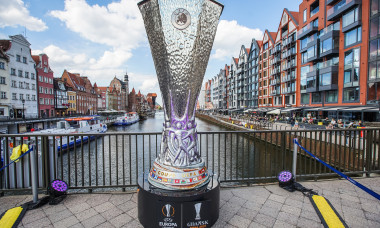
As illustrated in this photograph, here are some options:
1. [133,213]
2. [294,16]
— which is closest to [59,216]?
[133,213]

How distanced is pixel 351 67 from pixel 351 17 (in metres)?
5.59

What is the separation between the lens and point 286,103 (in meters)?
36.5

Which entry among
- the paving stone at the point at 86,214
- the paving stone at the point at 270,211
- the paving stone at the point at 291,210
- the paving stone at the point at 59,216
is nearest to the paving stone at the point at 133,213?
the paving stone at the point at 86,214

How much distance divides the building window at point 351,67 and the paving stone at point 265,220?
24917 mm

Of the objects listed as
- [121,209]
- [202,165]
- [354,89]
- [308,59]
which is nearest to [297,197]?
[202,165]

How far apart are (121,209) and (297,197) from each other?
2.91 m

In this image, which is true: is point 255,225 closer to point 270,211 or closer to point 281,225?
point 281,225

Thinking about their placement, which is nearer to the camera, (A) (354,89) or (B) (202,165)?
(B) (202,165)

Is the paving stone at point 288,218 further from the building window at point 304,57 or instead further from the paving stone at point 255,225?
the building window at point 304,57

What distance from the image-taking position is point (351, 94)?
21250mm

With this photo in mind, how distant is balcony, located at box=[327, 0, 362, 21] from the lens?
65.5 feet

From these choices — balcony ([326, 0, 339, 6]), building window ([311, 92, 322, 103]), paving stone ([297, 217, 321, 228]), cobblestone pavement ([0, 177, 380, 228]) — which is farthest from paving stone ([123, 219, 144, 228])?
balcony ([326, 0, 339, 6])

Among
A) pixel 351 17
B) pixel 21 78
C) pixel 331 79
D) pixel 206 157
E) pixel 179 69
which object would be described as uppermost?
pixel 351 17

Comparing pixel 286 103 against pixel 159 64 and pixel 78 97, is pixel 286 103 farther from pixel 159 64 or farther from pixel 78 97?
pixel 78 97
